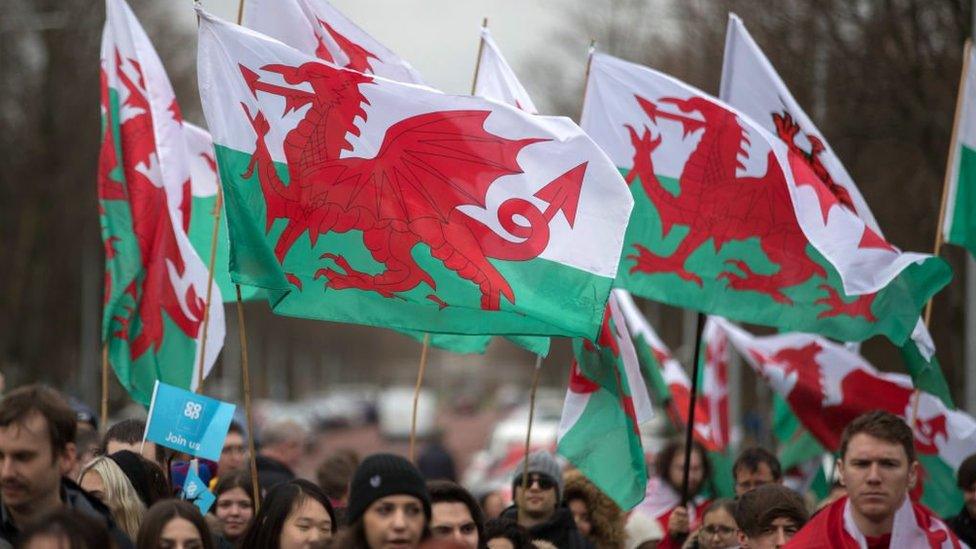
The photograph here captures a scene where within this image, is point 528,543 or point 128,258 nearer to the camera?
point 528,543

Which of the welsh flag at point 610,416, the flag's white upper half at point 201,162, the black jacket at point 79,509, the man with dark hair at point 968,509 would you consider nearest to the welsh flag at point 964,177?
the man with dark hair at point 968,509

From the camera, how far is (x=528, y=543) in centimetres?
813

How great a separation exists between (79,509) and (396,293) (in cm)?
271

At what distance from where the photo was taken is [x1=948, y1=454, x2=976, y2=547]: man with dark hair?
32.1ft

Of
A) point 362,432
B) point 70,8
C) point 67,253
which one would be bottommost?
point 362,432

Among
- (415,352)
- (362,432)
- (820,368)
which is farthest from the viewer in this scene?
(415,352)

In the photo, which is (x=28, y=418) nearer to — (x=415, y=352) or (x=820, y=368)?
(x=820, y=368)

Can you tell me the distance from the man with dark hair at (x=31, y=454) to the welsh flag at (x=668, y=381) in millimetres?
7109

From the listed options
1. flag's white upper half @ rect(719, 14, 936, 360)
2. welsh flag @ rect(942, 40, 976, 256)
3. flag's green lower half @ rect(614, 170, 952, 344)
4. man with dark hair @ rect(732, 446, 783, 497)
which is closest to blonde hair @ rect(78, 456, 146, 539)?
flag's green lower half @ rect(614, 170, 952, 344)

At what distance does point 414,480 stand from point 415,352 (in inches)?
7549

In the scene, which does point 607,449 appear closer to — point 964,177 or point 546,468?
point 546,468

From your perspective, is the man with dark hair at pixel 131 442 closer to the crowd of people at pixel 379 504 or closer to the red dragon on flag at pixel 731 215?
the crowd of people at pixel 379 504

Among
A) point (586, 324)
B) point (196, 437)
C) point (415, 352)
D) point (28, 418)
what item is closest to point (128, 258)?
point (196, 437)

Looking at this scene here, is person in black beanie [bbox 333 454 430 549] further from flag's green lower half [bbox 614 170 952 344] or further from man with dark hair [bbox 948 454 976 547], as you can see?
man with dark hair [bbox 948 454 976 547]
